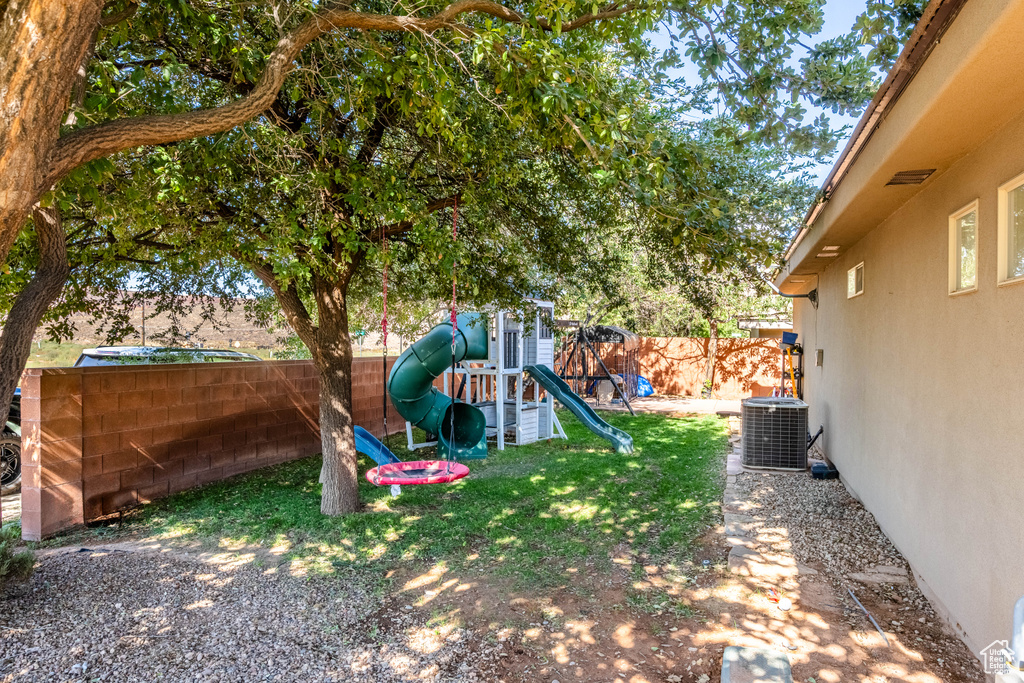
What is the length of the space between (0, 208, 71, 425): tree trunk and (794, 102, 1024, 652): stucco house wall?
611 cm

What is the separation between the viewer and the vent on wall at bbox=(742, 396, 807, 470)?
26.2ft

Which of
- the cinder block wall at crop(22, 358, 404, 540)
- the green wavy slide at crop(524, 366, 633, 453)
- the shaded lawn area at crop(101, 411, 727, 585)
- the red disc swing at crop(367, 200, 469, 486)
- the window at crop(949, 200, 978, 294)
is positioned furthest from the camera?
the green wavy slide at crop(524, 366, 633, 453)

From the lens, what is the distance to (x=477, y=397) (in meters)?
12.1

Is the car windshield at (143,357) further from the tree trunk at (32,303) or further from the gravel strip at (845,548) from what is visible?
the gravel strip at (845,548)

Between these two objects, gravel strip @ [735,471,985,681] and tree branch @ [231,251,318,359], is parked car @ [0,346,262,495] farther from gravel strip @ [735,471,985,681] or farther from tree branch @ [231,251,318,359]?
gravel strip @ [735,471,985,681]

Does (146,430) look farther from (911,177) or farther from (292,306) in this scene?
(911,177)

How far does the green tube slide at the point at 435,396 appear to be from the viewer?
30.9ft

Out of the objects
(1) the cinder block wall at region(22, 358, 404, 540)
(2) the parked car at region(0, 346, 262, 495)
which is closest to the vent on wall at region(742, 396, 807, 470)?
(1) the cinder block wall at region(22, 358, 404, 540)

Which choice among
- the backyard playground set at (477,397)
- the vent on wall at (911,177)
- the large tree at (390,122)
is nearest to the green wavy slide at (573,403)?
the backyard playground set at (477,397)

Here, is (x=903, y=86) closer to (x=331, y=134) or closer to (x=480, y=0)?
(x=480, y=0)

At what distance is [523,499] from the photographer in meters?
6.78

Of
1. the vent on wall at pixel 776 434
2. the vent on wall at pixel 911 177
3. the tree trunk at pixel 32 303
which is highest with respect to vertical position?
the vent on wall at pixel 911 177

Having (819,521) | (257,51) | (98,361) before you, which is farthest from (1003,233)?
(98,361)

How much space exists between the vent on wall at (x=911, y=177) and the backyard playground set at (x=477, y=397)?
4.82 metres
